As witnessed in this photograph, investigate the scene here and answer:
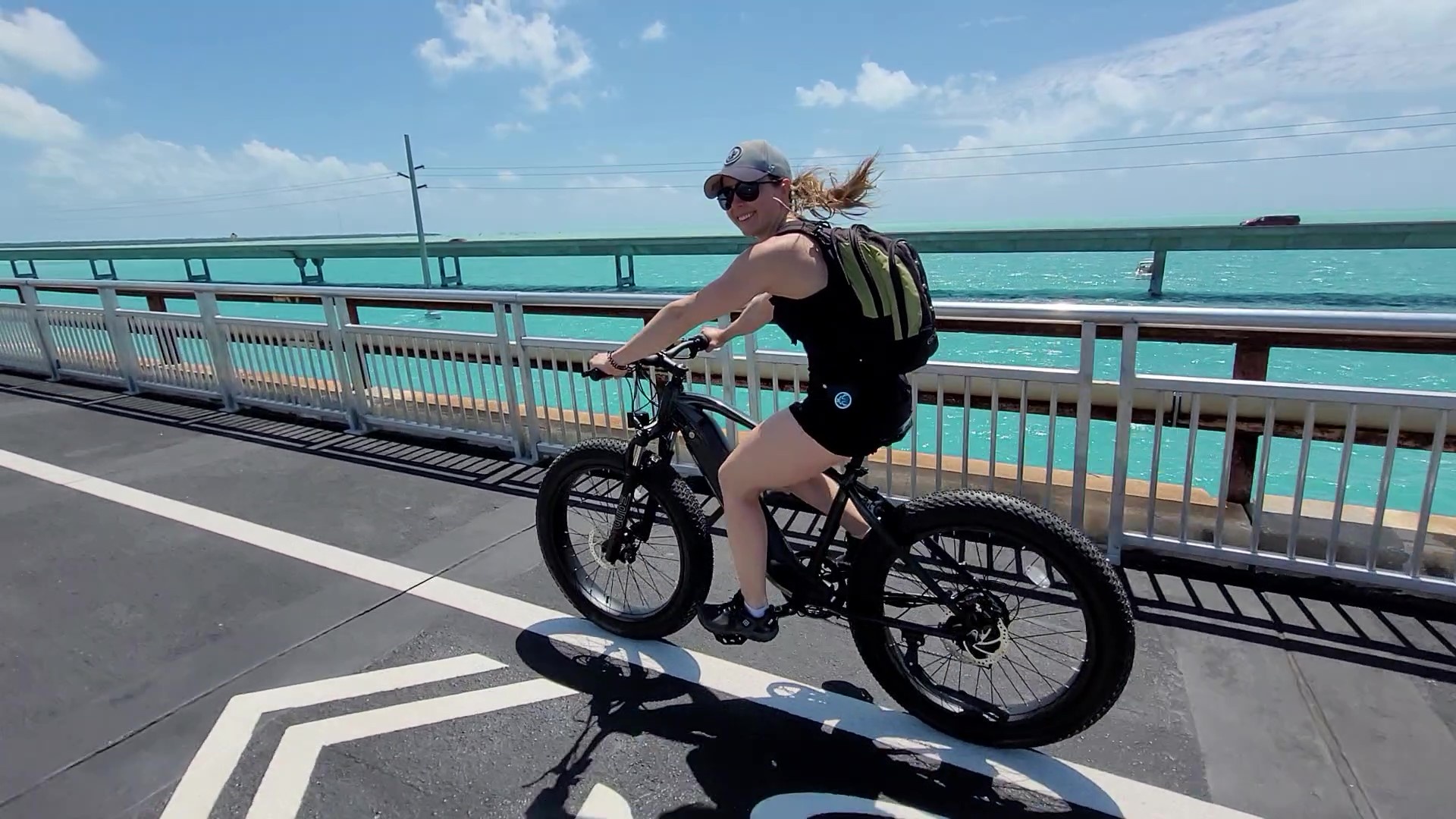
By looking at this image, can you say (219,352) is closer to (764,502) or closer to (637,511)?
(637,511)

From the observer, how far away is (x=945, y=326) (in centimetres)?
412

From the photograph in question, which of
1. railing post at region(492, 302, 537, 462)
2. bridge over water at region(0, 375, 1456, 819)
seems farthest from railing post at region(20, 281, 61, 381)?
railing post at region(492, 302, 537, 462)

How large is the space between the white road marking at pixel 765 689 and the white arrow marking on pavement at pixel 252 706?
1.35 feet

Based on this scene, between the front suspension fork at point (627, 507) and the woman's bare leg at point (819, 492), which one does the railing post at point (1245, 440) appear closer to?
the woman's bare leg at point (819, 492)

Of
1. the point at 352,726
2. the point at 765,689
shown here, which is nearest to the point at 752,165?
the point at 765,689

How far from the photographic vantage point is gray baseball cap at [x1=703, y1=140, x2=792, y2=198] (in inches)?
87.0

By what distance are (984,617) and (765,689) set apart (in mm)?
929

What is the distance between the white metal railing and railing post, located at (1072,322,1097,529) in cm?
1

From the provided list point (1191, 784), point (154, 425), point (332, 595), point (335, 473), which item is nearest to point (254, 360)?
point (154, 425)

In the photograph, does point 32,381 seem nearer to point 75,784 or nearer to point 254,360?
point 254,360

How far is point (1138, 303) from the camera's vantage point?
1322cm

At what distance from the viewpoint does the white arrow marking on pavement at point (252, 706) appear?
7.72 feet

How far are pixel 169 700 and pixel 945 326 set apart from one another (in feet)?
13.1

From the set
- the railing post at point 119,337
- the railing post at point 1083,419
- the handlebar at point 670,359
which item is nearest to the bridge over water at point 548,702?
the railing post at point 1083,419
